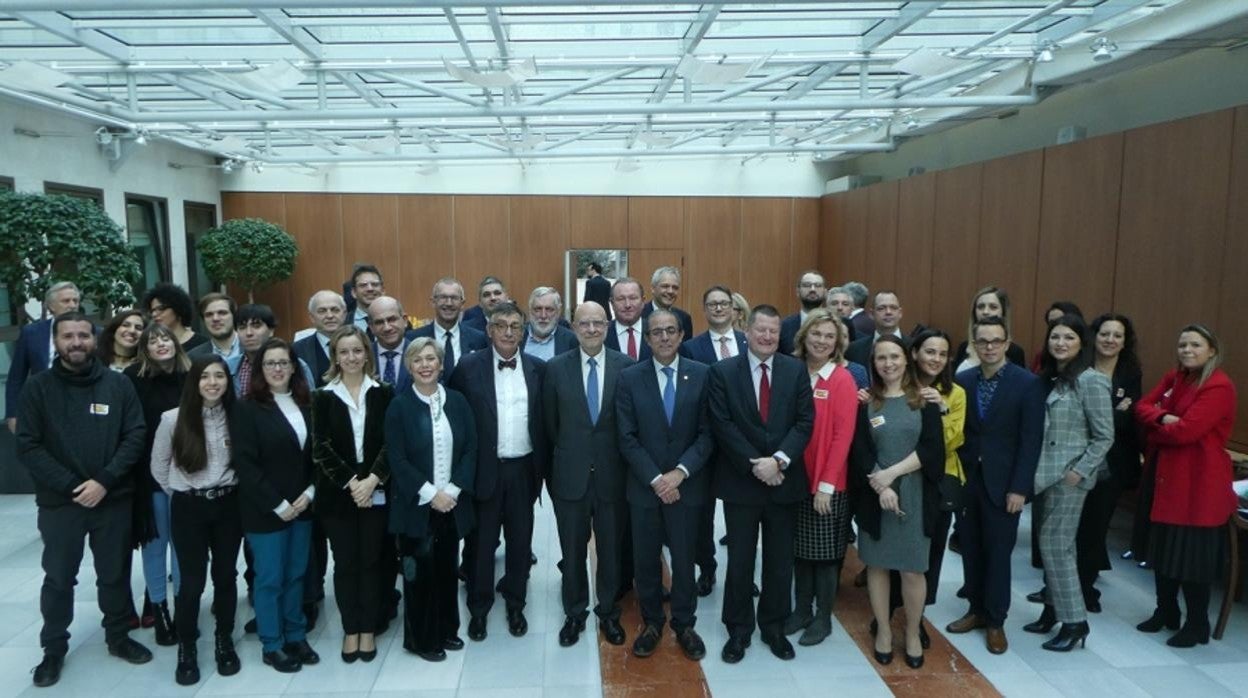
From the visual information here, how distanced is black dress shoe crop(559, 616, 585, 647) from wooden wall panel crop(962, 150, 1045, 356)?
17.5 feet

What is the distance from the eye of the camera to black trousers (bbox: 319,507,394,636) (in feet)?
11.0

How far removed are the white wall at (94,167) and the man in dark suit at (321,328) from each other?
5.27 metres

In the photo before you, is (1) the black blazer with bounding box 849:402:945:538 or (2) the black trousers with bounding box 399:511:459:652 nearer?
(1) the black blazer with bounding box 849:402:945:538

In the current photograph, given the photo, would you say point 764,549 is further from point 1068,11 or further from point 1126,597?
point 1068,11

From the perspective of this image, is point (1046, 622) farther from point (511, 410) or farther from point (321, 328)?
point (321, 328)

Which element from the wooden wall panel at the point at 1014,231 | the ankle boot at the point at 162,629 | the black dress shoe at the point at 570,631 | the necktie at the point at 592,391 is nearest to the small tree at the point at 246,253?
the ankle boot at the point at 162,629

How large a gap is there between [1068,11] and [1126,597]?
429 centimetres

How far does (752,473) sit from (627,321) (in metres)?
1.74

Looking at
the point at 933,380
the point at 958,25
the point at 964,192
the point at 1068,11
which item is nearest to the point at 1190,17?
the point at 1068,11

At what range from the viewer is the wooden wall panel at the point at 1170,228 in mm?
4984

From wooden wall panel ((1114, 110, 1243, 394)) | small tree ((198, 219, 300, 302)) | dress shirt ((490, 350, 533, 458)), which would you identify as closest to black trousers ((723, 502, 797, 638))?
dress shirt ((490, 350, 533, 458))

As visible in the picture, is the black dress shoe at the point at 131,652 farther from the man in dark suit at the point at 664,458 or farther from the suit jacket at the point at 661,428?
the suit jacket at the point at 661,428

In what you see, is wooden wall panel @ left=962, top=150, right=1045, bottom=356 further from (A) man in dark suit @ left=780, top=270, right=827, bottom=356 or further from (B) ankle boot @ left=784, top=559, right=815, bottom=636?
(B) ankle boot @ left=784, top=559, right=815, bottom=636

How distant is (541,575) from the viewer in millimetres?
4480
